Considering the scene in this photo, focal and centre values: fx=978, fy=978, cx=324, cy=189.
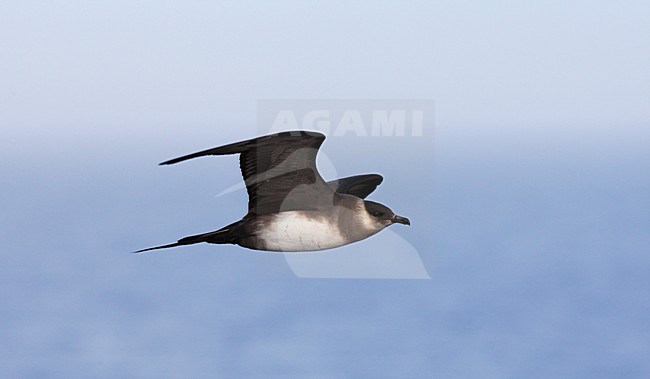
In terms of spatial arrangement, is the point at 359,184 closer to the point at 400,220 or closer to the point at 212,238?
the point at 400,220

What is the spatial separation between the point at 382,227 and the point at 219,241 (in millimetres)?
1851

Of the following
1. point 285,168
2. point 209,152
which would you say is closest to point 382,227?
point 285,168

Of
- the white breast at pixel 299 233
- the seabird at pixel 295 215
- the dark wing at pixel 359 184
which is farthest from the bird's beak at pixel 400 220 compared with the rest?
the dark wing at pixel 359 184

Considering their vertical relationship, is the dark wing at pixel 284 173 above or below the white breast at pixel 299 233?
above

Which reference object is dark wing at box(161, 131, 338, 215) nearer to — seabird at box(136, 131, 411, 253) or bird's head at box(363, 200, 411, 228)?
seabird at box(136, 131, 411, 253)

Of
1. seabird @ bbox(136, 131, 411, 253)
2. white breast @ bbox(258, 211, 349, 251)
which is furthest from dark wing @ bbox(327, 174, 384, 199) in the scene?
white breast @ bbox(258, 211, 349, 251)

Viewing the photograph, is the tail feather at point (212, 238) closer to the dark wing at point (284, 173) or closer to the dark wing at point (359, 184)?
the dark wing at point (284, 173)

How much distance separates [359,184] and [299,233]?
7.39 ft

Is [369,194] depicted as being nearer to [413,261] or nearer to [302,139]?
[413,261]

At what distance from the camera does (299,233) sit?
35.6 ft

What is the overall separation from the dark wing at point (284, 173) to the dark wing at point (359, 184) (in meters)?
1.70

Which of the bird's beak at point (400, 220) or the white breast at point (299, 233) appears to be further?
the bird's beak at point (400, 220)

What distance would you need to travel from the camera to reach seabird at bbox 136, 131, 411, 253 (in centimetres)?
1075

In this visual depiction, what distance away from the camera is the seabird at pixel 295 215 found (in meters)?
10.8
